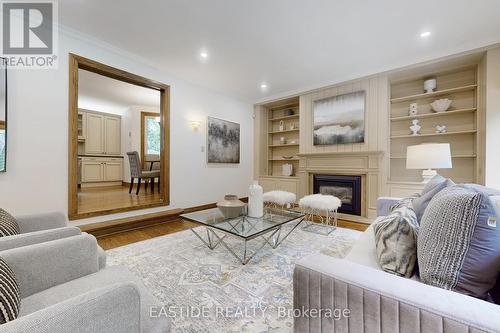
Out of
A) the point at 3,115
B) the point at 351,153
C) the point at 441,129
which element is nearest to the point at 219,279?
the point at 3,115

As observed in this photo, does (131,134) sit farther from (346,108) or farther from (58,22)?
(346,108)

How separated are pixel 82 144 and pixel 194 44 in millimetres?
5317

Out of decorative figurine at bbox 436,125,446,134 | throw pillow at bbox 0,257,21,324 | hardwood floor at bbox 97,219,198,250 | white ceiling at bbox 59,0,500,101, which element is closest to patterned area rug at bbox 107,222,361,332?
hardwood floor at bbox 97,219,198,250

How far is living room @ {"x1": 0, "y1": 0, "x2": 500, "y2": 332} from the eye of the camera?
0.74 metres

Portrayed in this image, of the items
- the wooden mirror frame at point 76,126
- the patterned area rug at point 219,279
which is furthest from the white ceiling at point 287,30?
the patterned area rug at point 219,279

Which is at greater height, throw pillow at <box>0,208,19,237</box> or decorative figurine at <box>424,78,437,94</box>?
decorative figurine at <box>424,78,437,94</box>

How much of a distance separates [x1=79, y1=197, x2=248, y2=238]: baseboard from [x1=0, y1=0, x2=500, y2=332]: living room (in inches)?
1.2

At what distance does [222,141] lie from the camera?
15.9 ft

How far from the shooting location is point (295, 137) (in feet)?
18.0

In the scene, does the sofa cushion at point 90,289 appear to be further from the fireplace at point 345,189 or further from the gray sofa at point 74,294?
the fireplace at point 345,189

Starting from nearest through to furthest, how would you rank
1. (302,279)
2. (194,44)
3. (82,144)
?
(302,279) → (194,44) → (82,144)

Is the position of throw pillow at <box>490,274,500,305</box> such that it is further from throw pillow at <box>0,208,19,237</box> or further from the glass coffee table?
throw pillow at <box>0,208,19,237</box>

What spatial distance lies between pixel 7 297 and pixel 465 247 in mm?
1502

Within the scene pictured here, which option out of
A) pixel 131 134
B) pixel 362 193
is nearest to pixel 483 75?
pixel 362 193
